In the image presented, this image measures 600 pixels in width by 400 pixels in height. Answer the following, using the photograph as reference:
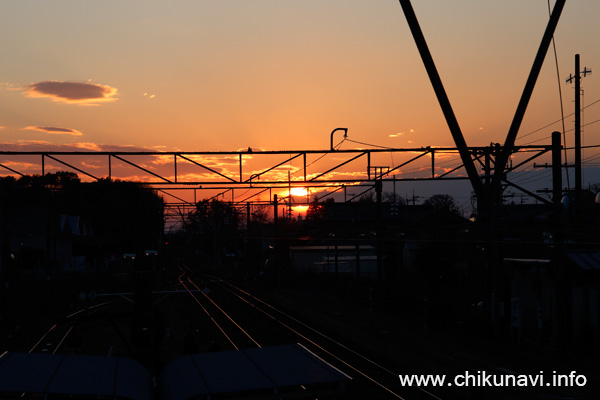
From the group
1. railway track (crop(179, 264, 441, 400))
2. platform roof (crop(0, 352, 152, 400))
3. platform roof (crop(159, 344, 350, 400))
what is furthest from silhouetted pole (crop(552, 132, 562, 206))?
platform roof (crop(0, 352, 152, 400))

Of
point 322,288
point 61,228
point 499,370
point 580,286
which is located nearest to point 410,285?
point 322,288

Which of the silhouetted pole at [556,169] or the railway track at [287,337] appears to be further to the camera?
the silhouetted pole at [556,169]

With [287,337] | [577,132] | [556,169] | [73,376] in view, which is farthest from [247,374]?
[577,132]

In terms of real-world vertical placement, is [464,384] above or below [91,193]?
below

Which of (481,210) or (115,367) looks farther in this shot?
(481,210)

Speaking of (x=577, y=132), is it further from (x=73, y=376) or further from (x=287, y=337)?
(x=73, y=376)

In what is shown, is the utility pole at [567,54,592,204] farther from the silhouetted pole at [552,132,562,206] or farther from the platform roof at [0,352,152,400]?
the platform roof at [0,352,152,400]

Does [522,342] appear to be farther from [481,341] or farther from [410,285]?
[410,285]

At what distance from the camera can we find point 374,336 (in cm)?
2602

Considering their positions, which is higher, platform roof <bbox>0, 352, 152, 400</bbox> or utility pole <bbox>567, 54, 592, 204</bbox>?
A: utility pole <bbox>567, 54, 592, 204</bbox>

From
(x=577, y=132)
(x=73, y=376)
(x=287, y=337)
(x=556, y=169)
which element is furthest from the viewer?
(x=577, y=132)

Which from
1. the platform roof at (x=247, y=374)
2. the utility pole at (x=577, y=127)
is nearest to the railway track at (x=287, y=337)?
the platform roof at (x=247, y=374)

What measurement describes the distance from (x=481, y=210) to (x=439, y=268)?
32463mm

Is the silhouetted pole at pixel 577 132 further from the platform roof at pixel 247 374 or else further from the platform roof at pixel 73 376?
the platform roof at pixel 73 376
